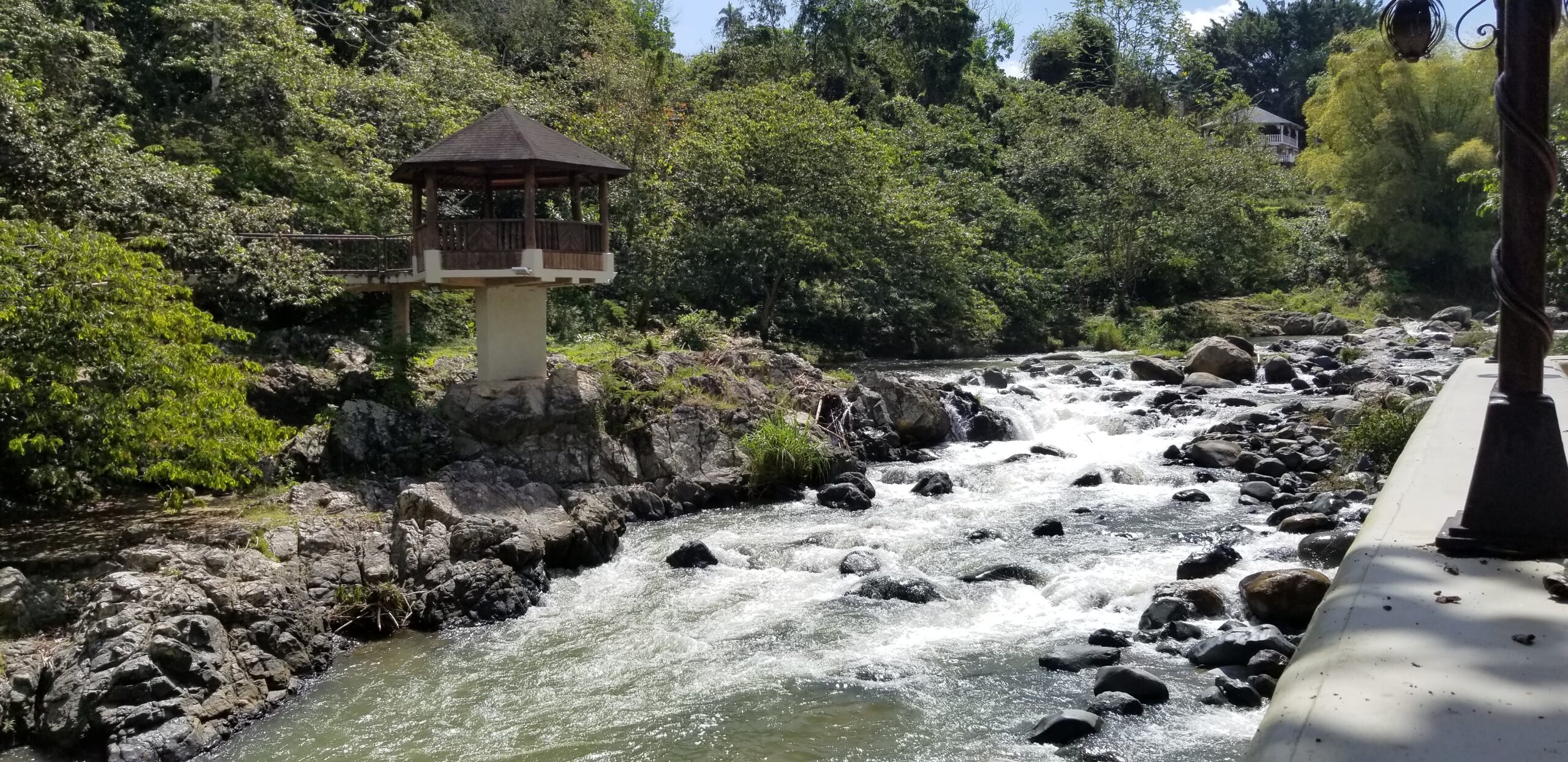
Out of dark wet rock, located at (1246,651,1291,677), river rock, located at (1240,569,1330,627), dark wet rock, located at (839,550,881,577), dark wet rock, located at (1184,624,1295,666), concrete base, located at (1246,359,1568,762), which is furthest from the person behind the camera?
dark wet rock, located at (839,550,881,577)

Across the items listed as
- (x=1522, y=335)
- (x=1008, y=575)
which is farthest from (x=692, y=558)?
(x=1522, y=335)

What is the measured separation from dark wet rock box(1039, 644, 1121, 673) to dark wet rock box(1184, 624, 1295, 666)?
62cm

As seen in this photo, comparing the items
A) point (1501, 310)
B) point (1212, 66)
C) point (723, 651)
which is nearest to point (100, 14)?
point (723, 651)

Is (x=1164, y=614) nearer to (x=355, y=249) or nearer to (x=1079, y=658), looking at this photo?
(x=1079, y=658)

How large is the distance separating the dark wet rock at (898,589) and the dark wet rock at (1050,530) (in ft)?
8.85

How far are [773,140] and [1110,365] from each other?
991 centimetres

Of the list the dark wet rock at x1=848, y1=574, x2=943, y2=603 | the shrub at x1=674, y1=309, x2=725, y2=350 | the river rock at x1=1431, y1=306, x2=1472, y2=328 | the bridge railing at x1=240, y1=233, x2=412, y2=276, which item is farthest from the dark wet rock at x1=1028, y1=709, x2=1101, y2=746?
the river rock at x1=1431, y1=306, x2=1472, y2=328

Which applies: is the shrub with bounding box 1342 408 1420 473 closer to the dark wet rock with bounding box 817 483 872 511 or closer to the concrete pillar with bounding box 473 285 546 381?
the dark wet rock with bounding box 817 483 872 511

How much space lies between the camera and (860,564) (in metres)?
12.7

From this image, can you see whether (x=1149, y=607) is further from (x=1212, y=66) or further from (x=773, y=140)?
(x=1212, y=66)

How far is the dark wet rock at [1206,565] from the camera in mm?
11656

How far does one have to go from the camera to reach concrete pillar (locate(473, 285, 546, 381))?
16953 millimetres

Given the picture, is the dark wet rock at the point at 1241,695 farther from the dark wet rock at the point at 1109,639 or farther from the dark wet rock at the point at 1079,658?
the dark wet rock at the point at 1109,639

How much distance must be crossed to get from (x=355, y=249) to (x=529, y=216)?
257 inches
